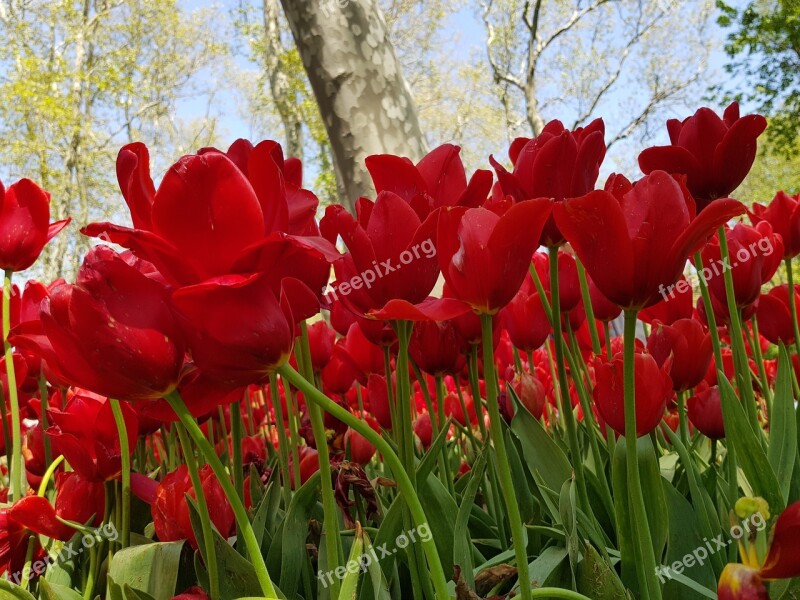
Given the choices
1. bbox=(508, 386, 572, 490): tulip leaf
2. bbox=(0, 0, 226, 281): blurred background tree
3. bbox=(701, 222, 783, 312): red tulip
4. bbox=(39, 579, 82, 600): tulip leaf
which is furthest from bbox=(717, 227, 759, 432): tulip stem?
bbox=(0, 0, 226, 281): blurred background tree

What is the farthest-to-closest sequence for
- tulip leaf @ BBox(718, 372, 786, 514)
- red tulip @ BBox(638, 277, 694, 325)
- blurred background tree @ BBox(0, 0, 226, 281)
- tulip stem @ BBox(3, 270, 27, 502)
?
blurred background tree @ BBox(0, 0, 226, 281) < red tulip @ BBox(638, 277, 694, 325) < tulip stem @ BBox(3, 270, 27, 502) < tulip leaf @ BBox(718, 372, 786, 514)

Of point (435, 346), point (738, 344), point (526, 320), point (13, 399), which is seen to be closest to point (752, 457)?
point (738, 344)

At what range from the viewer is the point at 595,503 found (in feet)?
3.03

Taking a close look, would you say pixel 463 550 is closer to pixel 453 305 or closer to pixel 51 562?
pixel 453 305

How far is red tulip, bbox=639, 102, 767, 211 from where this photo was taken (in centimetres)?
83

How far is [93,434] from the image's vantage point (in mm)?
844

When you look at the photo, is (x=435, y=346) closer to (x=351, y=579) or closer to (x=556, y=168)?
(x=556, y=168)

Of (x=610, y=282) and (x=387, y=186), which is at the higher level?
(x=387, y=186)

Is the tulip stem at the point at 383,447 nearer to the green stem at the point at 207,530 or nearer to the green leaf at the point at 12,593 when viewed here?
the green stem at the point at 207,530

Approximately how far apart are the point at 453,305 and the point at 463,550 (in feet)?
0.93

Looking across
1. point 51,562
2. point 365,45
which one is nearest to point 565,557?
point 51,562

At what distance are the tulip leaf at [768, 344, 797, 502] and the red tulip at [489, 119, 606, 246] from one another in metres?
0.36

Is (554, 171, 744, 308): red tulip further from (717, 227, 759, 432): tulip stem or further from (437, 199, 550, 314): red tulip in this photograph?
(717, 227, 759, 432): tulip stem

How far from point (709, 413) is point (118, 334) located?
2.63 ft
